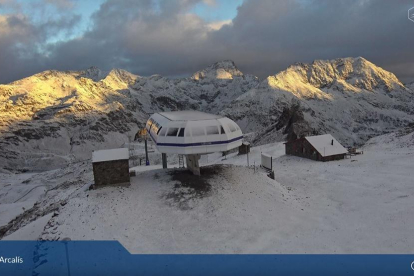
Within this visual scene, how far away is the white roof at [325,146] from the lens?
51.9 meters

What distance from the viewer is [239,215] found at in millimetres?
23109

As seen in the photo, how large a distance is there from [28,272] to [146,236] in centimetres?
716

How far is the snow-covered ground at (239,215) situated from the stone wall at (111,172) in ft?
3.34

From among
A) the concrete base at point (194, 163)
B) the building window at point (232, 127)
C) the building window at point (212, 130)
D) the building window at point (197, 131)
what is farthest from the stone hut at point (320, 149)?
the building window at point (197, 131)

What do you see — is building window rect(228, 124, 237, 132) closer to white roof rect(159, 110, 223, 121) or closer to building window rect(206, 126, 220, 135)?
white roof rect(159, 110, 223, 121)

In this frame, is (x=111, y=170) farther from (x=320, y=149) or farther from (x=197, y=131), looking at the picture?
(x=320, y=149)

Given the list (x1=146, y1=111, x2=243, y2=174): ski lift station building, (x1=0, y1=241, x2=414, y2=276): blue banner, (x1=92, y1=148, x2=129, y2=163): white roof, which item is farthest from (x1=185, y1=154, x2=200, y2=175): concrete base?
(x1=0, y1=241, x2=414, y2=276): blue banner

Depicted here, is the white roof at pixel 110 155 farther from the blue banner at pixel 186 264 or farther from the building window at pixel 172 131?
the blue banner at pixel 186 264

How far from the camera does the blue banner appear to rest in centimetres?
1634

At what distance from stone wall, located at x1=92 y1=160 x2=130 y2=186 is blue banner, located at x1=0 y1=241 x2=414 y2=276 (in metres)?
9.65

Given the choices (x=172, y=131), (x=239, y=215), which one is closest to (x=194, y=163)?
(x=172, y=131)

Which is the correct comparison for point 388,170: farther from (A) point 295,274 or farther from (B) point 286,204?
(A) point 295,274

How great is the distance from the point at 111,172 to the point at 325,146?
39.8m

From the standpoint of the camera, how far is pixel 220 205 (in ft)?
79.9
